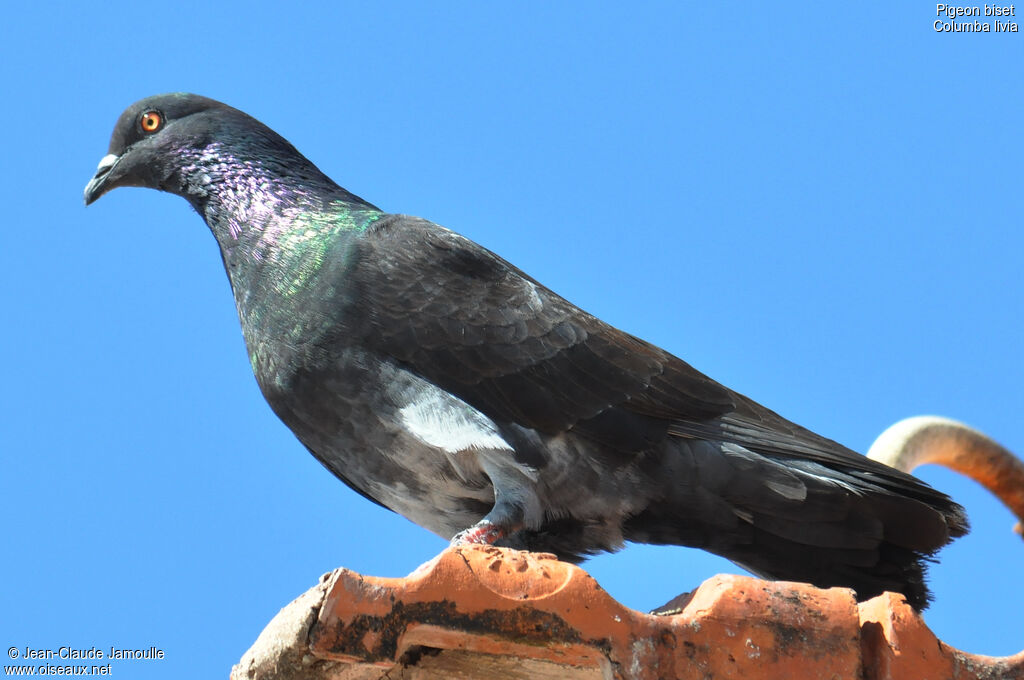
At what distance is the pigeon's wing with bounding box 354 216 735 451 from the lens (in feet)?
15.3

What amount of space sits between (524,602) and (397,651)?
Result: 1.12ft

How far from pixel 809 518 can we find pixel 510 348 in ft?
4.24

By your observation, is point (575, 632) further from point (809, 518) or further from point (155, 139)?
point (155, 139)

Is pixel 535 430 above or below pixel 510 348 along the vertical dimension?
below

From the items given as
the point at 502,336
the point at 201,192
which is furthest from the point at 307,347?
the point at 201,192

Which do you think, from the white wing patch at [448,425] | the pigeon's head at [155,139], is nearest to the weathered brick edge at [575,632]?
the white wing patch at [448,425]

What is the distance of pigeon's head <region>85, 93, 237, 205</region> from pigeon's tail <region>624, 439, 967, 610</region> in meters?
2.79

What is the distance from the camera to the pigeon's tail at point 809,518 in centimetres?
454

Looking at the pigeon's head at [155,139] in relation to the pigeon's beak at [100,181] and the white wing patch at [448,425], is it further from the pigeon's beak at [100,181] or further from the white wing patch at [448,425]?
the white wing patch at [448,425]

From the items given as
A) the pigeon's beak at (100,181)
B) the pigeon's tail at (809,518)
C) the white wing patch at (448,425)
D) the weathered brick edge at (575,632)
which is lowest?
the weathered brick edge at (575,632)

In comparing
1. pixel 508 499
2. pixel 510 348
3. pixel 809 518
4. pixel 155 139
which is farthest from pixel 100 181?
pixel 809 518

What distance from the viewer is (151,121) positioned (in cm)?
604

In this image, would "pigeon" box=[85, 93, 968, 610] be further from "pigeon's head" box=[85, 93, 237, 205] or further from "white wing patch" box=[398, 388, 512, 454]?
"pigeon's head" box=[85, 93, 237, 205]

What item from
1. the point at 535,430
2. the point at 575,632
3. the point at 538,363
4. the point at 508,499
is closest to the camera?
the point at 575,632
